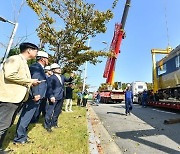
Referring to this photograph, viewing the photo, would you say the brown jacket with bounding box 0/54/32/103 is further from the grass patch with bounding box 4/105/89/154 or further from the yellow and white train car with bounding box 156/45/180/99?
the yellow and white train car with bounding box 156/45/180/99

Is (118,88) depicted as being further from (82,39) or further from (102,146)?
(102,146)

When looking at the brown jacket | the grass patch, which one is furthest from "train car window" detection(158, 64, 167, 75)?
the brown jacket

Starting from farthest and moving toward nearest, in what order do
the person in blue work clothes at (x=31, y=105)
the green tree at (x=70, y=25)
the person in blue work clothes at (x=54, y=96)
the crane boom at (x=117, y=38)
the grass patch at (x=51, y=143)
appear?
the crane boom at (x=117, y=38) → the green tree at (x=70, y=25) → the person in blue work clothes at (x=54, y=96) → the person in blue work clothes at (x=31, y=105) → the grass patch at (x=51, y=143)

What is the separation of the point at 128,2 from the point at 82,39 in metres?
13.3

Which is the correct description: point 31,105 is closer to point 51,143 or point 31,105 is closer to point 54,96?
point 51,143

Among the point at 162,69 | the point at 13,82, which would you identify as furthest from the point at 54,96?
the point at 162,69

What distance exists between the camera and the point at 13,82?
4.27 metres

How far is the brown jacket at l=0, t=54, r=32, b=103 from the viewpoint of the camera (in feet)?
13.6

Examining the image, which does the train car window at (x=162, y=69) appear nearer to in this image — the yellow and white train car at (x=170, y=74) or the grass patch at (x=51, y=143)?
the yellow and white train car at (x=170, y=74)

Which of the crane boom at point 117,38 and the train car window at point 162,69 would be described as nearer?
the train car window at point 162,69

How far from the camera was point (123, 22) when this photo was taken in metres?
27.0

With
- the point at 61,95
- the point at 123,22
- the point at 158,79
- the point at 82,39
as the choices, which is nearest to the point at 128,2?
the point at 123,22

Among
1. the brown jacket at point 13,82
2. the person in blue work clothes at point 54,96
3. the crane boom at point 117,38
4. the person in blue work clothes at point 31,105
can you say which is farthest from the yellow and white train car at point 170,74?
the brown jacket at point 13,82

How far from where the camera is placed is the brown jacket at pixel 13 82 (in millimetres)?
4148
